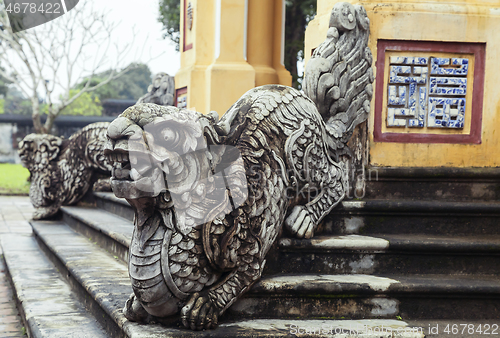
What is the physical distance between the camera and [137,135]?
172 cm

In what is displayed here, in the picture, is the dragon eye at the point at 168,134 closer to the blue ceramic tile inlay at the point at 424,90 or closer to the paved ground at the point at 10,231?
the blue ceramic tile inlay at the point at 424,90

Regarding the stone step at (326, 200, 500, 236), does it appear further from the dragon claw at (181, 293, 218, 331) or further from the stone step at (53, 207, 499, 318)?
the dragon claw at (181, 293, 218, 331)

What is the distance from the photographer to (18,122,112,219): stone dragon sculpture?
524 cm

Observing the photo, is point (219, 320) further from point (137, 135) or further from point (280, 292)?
point (137, 135)

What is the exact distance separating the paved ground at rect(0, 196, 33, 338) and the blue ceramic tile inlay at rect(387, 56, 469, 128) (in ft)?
7.81

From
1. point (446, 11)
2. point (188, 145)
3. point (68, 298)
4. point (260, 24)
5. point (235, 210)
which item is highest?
point (260, 24)

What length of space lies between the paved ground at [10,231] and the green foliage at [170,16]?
559cm

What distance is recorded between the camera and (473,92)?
283 centimetres

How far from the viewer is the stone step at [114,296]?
6.02 ft

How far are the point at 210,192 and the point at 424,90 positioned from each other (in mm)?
1522

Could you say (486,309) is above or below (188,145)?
below

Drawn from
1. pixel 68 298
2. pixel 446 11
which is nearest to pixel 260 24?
pixel 446 11

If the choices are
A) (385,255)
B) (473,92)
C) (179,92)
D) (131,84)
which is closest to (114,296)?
(385,255)

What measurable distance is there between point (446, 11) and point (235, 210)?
1809 mm
